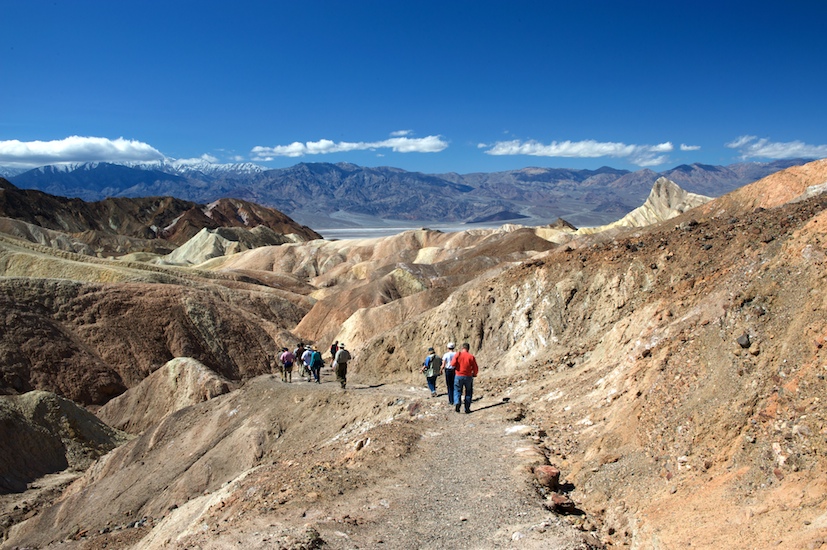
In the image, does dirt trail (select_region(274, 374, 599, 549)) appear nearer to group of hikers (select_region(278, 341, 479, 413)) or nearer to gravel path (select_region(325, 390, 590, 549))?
gravel path (select_region(325, 390, 590, 549))

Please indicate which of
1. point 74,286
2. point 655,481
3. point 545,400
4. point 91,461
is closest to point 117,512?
point 91,461

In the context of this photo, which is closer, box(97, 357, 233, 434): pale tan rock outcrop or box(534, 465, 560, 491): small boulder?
box(534, 465, 560, 491): small boulder

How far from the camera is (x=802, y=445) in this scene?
6777mm

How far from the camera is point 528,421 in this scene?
12.6 meters

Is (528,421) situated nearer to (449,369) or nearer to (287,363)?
(449,369)

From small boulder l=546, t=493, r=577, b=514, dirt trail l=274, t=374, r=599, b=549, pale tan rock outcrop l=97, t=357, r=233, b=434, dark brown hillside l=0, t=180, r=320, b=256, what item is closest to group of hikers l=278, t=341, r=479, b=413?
dirt trail l=274, t=374, r=599, b=549

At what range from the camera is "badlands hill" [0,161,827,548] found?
24.6 ft

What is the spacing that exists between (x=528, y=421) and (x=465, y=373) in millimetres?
1897

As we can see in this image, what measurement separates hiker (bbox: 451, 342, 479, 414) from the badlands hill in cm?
59

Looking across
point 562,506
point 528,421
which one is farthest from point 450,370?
point 562,506

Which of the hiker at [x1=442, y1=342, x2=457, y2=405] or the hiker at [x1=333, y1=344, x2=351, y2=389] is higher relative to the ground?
the hiker at [x1=442, y1=342, x2=457, y2=405]

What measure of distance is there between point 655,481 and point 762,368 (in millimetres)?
2151

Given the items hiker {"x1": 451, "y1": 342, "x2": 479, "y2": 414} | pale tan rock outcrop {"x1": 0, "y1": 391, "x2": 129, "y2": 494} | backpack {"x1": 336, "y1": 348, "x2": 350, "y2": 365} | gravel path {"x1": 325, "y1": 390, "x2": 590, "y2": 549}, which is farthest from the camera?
pale tan rock outcrop {"x1": 0, "y1": 391, "x2": 129, "y2": 494}

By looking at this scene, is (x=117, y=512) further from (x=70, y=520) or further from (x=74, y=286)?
(x=74, y=286)
